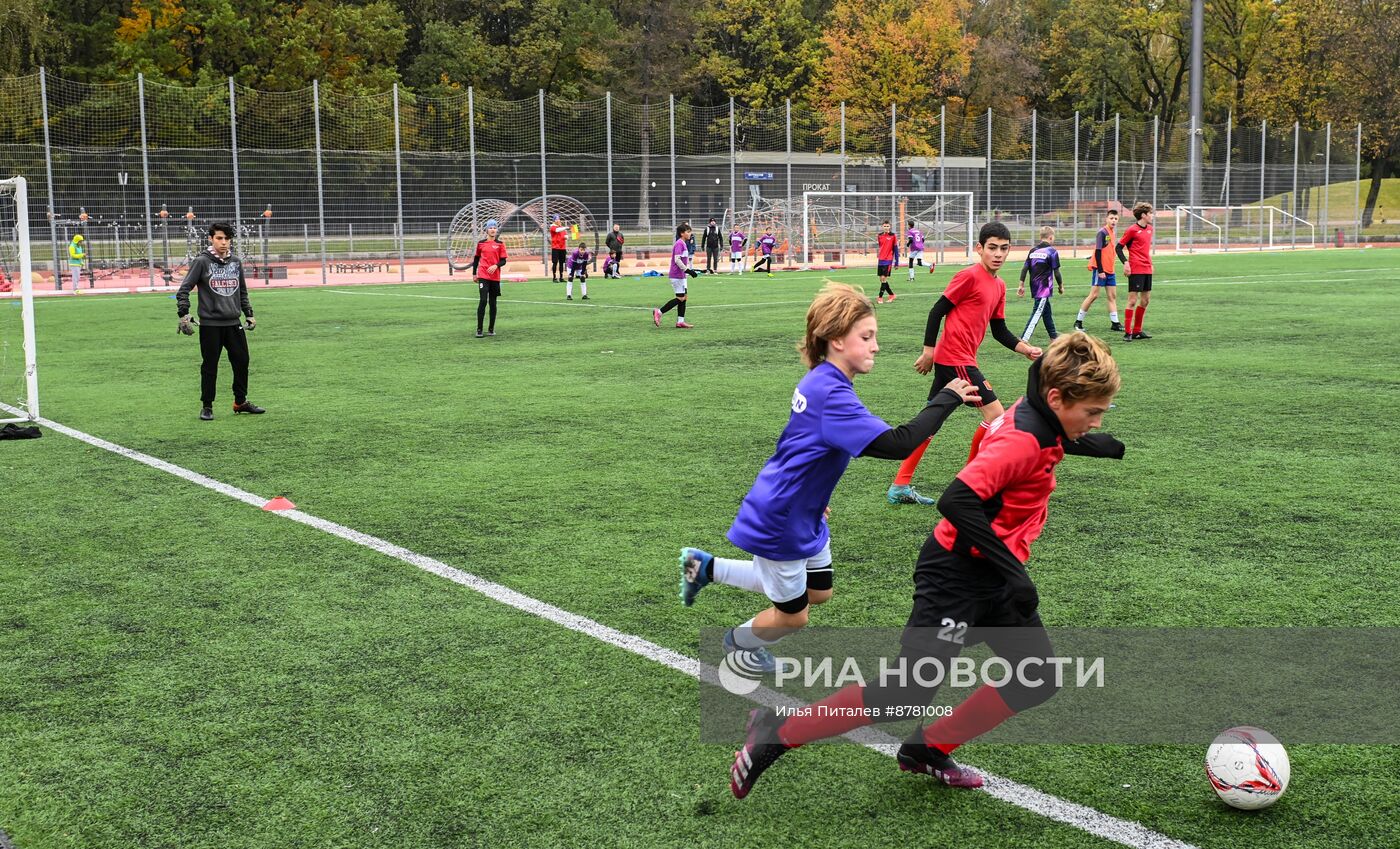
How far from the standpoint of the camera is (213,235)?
12.6 m

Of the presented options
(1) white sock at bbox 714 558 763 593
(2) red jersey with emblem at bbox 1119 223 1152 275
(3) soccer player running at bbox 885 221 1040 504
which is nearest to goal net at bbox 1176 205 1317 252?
(2) red jersey with emblem at bbox 1119 223 1152 275

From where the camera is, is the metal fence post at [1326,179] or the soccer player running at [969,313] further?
the metal fence post at [1326,179]

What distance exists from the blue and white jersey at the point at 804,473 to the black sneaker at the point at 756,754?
1.97ft

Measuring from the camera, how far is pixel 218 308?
41.9 ft

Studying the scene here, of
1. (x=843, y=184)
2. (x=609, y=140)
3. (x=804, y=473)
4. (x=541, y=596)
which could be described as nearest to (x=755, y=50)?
(x=843, y=184)

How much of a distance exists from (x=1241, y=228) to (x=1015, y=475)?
59.8m

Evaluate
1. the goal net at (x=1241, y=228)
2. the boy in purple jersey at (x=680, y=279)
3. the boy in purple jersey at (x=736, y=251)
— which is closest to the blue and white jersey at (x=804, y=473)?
the boy in purple jersey at (x=680, y=279)

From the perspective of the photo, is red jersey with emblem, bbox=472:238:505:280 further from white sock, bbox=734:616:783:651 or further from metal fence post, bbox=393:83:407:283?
metal fence post, bbox=393:83:407:283

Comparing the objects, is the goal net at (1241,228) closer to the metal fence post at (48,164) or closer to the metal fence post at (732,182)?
the metal fence post at (732,182)

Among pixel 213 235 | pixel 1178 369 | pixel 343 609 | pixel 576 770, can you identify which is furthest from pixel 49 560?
pixel 1178 369

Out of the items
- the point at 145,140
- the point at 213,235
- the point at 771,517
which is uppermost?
the point at 145,140

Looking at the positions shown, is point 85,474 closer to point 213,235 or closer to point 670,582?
point 213,235

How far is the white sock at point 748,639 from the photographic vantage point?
496 cm

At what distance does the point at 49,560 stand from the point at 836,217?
1670 inches
